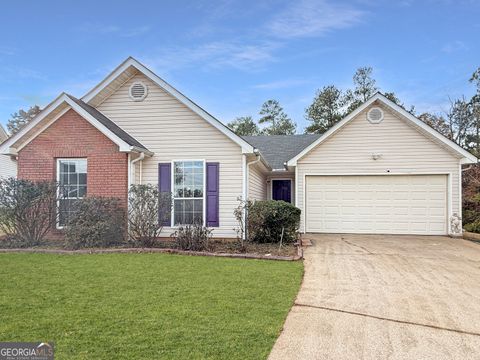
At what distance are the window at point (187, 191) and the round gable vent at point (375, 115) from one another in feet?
23.1

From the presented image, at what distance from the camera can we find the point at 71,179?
1150 centimetres

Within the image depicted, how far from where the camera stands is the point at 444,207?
14219 mm

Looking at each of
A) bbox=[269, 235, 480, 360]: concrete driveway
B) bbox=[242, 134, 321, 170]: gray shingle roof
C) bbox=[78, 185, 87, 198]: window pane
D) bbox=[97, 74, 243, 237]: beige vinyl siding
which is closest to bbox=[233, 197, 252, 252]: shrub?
bbox=[97, 74, 243, 237]: beige vinyl siding

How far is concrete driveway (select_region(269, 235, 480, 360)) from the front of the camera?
3938 millimetres

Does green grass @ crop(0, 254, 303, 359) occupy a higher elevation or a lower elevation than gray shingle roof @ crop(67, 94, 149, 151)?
lower

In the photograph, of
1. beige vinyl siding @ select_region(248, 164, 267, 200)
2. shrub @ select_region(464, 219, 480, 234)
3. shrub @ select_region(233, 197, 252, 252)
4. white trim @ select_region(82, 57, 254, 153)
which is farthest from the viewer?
shrub @ select_region(464, 219, 480, 234)

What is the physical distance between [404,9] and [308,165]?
256 inches

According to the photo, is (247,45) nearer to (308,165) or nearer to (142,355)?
(308,165)

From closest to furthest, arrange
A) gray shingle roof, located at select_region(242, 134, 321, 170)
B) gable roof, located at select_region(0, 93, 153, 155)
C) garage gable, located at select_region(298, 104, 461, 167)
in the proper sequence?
gable roof, located at select_region(0, 93, 153, 155) → garage gable, located at select_region(298, 104, 461, 167) → gray shingle roof, located at select_region(242, 134, 321, 170)

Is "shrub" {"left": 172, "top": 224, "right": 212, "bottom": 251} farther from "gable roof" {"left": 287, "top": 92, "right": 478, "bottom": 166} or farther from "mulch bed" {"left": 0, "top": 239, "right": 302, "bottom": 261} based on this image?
"gable roof" {"left": 287, "top": 92, "right": 478, "bottom": 166}

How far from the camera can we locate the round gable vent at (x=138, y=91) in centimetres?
1242

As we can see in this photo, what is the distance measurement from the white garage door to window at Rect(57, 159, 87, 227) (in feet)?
27.2

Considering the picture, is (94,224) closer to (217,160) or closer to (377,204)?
(217,160)

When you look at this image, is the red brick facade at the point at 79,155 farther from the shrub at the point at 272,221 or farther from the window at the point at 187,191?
the shrub at the point at 272,221
